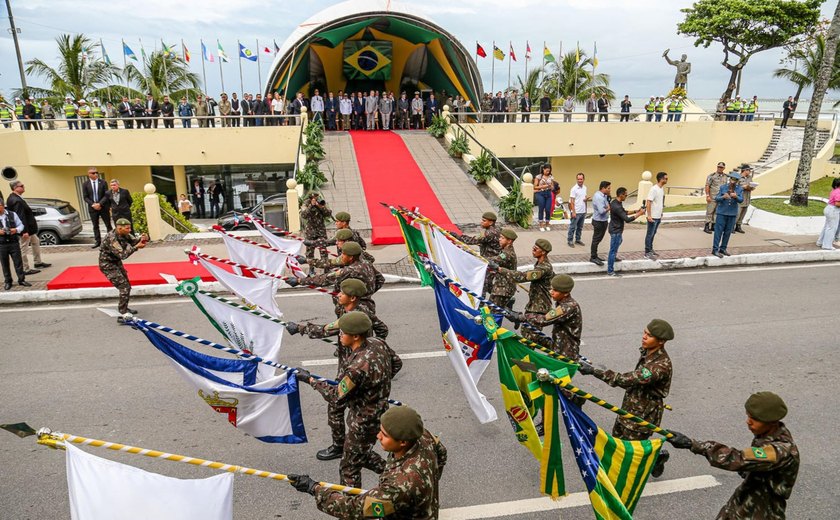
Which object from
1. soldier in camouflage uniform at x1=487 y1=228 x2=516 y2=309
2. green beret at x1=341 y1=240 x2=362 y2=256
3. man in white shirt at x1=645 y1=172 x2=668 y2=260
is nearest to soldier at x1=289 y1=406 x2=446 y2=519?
green beret at x1=341 y1=240 x2=362 y2=256

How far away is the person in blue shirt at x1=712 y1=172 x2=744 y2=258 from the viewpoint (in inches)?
473

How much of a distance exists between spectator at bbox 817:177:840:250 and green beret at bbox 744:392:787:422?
38.3 feet

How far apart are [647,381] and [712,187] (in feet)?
35.3

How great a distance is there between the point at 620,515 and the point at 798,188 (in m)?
16.2

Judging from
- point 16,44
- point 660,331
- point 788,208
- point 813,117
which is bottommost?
point 788,208

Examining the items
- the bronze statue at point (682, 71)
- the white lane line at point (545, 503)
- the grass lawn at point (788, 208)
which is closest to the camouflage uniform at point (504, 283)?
the white lane line at point (545, 503)

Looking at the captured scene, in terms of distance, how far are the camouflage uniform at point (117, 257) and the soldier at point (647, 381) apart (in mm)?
7380

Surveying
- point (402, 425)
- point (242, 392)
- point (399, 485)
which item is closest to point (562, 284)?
point (402, 425)

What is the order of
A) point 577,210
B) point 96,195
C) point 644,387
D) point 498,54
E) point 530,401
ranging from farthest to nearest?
→ point 498,54 → point 577,210 → point 96,195 → point 530,401 → point 644,387

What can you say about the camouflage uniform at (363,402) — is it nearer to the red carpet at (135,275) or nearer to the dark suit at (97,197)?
the red carpet at (135,275)

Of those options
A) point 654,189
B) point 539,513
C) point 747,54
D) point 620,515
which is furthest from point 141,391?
point 747,54

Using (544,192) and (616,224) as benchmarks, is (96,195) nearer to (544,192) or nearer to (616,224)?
(544,192)

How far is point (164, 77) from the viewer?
29281mm

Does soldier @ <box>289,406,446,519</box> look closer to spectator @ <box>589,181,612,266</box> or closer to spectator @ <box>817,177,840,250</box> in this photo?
spectator @ <box>589,181,612,266</box>
